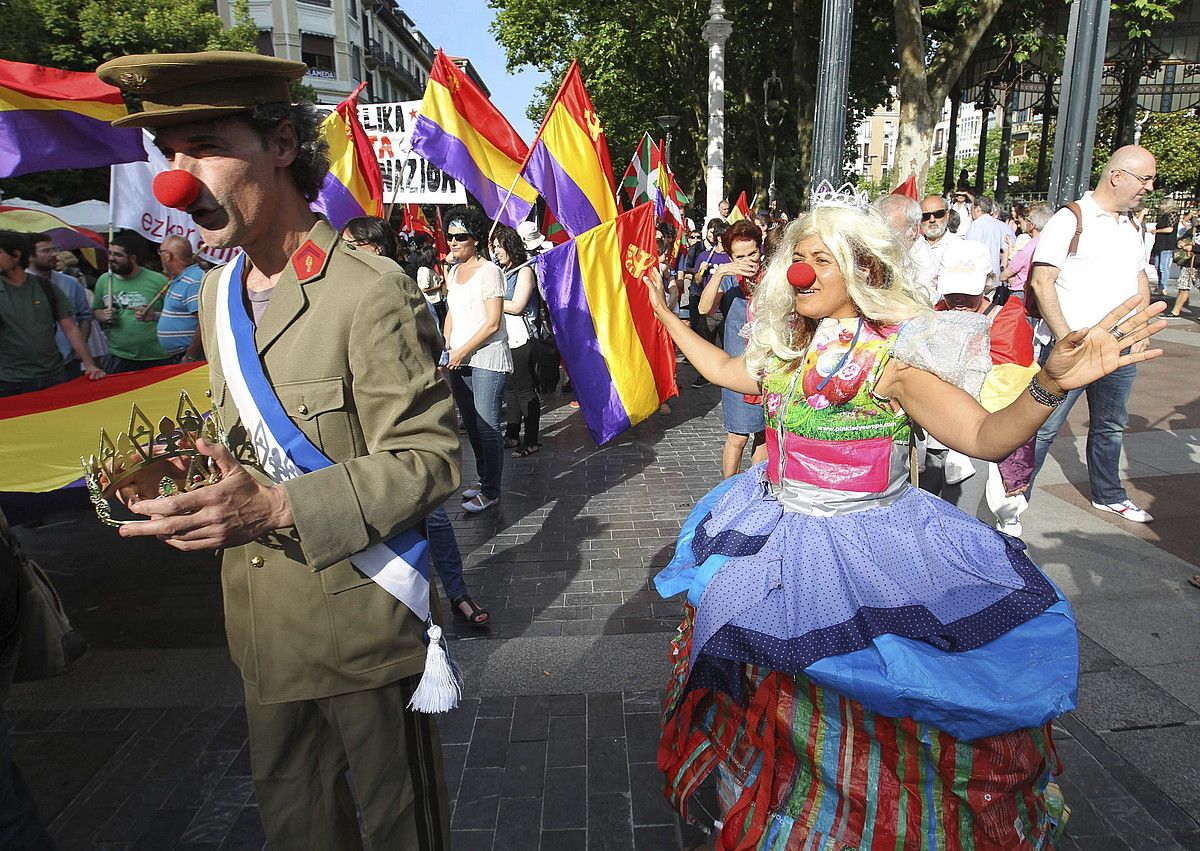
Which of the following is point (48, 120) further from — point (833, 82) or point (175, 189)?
point (175, 189)

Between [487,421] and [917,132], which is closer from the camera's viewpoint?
[487,421]

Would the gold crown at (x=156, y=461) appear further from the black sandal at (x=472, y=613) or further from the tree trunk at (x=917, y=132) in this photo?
the tree trunk at (x=917, y=132)

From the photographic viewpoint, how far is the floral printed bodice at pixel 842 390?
233 centimetres

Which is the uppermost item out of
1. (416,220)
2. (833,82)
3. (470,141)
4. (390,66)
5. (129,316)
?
(390,66)

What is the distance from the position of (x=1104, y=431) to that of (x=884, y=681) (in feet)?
13.1

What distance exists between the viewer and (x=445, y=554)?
393 centimetres

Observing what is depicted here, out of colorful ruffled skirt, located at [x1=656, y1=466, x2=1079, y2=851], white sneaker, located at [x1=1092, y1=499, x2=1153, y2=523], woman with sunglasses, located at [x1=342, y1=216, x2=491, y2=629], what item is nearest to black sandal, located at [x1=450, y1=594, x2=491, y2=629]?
woman with sunglasses, located at [x1=342, y1=216, x2=491, y2=629]

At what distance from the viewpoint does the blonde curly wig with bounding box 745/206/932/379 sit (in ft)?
7.77

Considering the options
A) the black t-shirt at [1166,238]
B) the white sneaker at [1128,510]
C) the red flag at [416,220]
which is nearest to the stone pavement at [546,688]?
the white sneaker at [1128,510]

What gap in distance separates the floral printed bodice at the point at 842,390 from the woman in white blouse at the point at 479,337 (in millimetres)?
3215

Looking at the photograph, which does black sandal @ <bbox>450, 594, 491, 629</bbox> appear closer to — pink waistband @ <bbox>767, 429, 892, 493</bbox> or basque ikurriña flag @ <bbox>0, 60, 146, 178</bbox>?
pink waistband @ <bbox>767, 429, 892, 493</bbox>

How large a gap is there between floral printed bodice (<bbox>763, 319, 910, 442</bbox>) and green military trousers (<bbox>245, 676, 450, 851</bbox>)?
4.31ft

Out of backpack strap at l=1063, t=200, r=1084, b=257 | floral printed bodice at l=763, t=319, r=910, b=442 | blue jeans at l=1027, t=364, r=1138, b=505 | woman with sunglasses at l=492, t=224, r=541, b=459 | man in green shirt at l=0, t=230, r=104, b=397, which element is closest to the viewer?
floral printed bodice at l=763, t=319, r=910, b=442

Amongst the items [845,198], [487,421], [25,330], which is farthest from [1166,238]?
[25,330]
